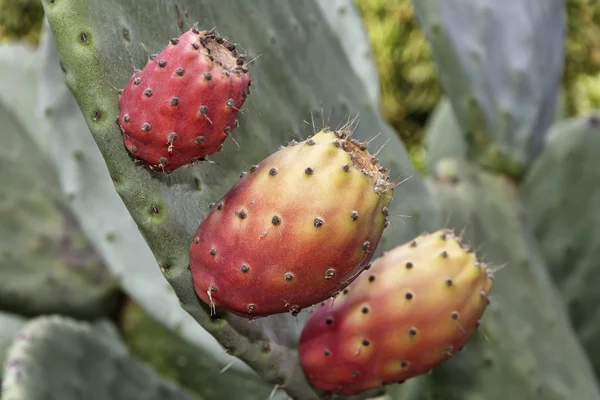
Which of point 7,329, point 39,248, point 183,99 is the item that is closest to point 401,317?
point 183,99

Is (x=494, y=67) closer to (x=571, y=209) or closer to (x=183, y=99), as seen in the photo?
(x=571, y=209)

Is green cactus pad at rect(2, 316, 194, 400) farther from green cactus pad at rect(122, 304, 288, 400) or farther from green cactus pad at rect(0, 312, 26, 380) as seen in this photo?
green cactus pad at rect(0, 312, 26, 380)

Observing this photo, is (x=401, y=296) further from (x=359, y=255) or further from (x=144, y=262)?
(x=144, y=262)

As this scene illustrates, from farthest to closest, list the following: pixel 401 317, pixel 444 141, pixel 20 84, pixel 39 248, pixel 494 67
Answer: pixel 20 84, pixel 444 141, pixel 39 248, pixel 494 67, pixel 401 317

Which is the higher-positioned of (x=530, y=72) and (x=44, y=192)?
(x=44, y=192)

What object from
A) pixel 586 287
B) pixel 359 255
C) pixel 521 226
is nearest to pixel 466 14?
pixel 521 226

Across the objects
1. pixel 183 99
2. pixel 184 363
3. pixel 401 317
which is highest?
pixel 183 99
